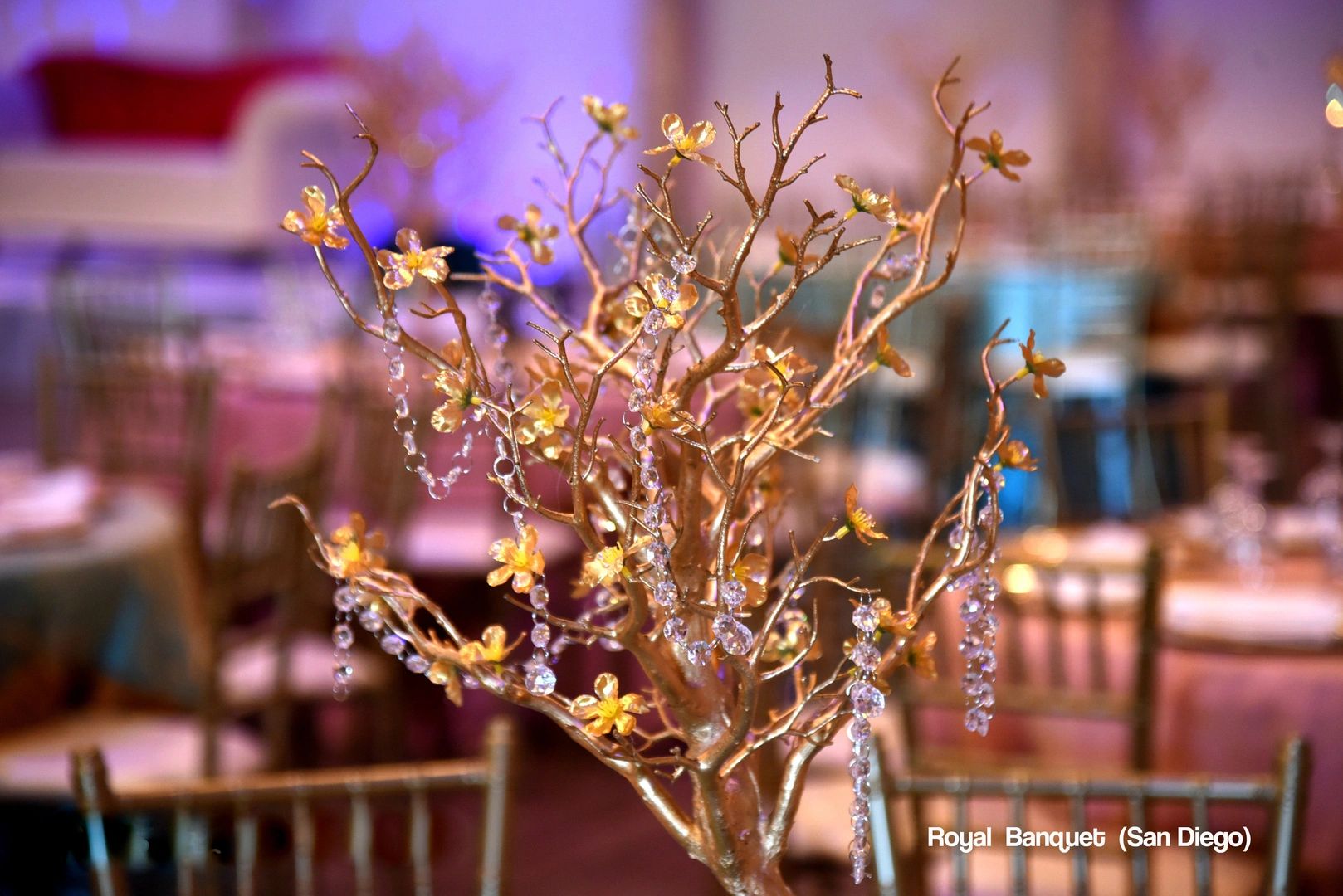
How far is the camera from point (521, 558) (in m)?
0.57

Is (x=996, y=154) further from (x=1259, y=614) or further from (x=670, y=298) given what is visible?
(x=1259, y=614)

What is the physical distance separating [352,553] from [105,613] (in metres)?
1.98

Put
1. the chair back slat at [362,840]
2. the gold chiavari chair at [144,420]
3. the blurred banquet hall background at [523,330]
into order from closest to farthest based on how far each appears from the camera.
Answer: the chair back slat at [362,840], the blurred banquet hall background at [523,330], the gold chiavari chair at [144,420]

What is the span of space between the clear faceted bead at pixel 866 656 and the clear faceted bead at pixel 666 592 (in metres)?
0.07

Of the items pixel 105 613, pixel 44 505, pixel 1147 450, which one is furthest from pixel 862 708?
pixel 1147 450

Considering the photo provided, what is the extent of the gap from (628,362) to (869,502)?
3458 millimetres

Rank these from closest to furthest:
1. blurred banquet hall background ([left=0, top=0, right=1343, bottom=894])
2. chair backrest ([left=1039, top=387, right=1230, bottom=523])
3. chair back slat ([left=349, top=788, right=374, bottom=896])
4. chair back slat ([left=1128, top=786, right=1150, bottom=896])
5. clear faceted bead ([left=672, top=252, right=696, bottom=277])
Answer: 1. clear faceted bead ([left=672, top=252, right=696, bottom=277])
2. chair back slat ([left=1128, top=786, right=1150, bottom=896])
3. chair back slat ([left=349, top=788, right=374, bottom=896])
4. blurred banquet hall background ([left=0, top=0, right=1343, bottom=894])
5. chair backrest ([left=1039, top=387, right=1230, bottom=523])

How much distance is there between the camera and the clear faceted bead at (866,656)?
1.85 ft

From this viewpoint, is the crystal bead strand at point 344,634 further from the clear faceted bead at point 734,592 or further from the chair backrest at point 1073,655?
the chair backrest at point 1073,655

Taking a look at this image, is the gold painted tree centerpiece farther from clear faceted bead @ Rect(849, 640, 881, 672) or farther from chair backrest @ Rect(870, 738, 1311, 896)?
chair backrest @ Rect(870, 738, 1311, 896)

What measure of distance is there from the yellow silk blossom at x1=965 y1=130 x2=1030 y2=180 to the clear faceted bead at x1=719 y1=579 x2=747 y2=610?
0.75ft

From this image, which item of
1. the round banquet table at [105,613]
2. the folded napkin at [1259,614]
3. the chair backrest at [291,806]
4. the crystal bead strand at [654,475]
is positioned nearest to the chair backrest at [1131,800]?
the chair backrest at [291,806]

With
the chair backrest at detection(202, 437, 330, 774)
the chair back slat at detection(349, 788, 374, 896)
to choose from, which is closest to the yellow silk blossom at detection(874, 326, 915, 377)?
the chair back slat at detection(349, 788, 374, 896)

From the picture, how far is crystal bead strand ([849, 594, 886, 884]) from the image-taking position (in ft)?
1.84
